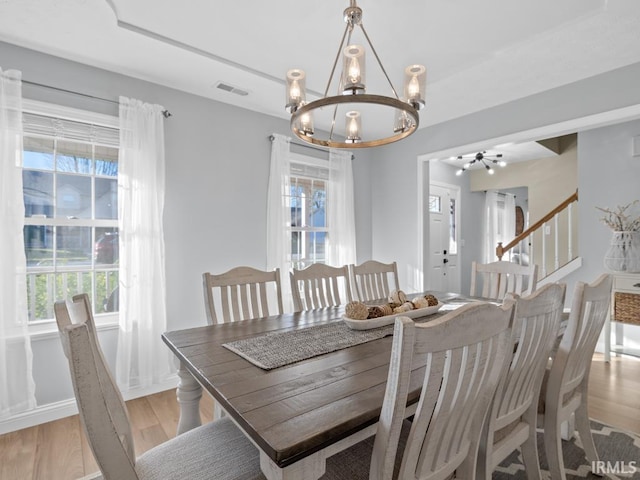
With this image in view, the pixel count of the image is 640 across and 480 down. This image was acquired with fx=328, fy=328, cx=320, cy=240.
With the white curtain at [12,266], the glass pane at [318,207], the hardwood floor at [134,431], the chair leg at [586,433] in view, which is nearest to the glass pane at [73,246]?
the white curtain at [12,266]

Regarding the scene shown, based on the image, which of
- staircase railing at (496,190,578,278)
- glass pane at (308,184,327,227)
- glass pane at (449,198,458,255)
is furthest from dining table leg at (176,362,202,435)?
glass pane at (449,198,458,255)

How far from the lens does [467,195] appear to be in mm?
6133

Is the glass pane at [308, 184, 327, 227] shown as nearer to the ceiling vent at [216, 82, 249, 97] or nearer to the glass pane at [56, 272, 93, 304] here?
the ceiling vent at [216, 82, 249, 97]

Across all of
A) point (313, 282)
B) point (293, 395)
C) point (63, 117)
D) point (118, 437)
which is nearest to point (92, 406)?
point (118, 437)

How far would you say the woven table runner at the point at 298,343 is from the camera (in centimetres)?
130

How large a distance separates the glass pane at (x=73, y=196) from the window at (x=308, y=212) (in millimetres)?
1824

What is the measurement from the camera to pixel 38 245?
237 centimetres

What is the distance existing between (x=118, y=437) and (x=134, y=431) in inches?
71.3

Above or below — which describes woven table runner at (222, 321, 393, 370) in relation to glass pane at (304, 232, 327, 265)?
below

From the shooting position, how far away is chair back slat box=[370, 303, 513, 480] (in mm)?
764

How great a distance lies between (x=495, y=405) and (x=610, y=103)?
272cm

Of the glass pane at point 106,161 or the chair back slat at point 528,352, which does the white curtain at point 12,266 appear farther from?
the chair back slat at point 528,352

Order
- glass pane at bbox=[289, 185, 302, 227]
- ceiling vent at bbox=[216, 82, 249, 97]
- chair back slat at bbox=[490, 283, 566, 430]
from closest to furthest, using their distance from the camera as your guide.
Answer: chair back slat at bbox=[490, 283, 566, 430] → ceiling vent at bbox=[216, 82, 249, 97] → glass pane at bbox=[289, 185, 302, 227]

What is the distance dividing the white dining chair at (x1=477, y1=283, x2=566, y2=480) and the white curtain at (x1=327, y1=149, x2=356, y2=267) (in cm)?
274
